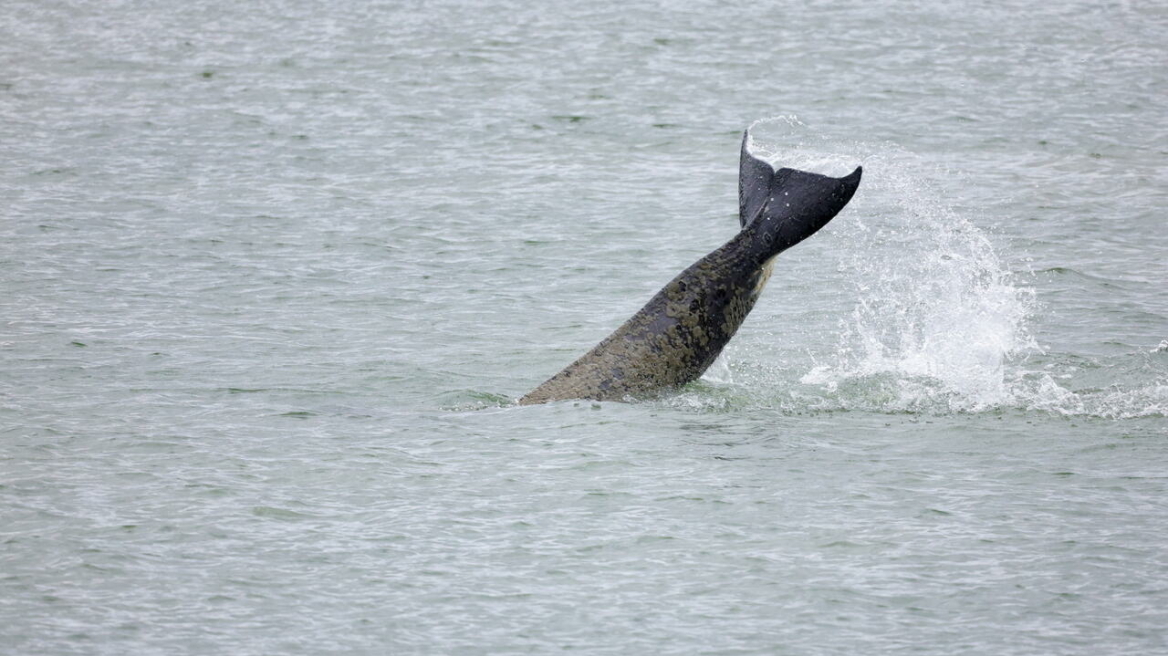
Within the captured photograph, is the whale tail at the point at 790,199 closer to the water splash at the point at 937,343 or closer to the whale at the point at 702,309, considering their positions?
the whale at the point at 702,309

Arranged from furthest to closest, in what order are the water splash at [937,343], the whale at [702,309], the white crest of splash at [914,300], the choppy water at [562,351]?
the white crest of splash at [914,300], the water splash at [937,343], the whale at [702,309], the choppy water at [562,351]

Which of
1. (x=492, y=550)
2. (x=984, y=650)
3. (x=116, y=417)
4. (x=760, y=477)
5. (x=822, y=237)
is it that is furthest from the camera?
(x=822, y=237)

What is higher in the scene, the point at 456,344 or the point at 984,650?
the point at 984,650

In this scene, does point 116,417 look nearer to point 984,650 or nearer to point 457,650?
point 457,650

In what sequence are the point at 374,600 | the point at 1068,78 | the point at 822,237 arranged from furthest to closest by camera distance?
the point at 1068,78 → the point at 822,237 → the point at 374,600

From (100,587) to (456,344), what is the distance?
18.9 ft

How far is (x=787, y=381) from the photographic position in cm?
1327

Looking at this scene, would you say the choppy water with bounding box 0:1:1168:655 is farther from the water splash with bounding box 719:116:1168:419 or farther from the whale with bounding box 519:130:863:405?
the whale with bounding box 519:130:863:405

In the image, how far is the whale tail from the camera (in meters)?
11.8

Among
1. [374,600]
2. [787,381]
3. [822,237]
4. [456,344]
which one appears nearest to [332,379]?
[456,344]

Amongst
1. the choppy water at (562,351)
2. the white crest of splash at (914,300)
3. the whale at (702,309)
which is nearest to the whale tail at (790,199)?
the whale at (702,309)

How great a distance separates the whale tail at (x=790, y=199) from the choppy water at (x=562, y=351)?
0.40 metres

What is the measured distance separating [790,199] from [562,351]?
10.1 ft

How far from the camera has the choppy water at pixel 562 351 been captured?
29.8 feet
